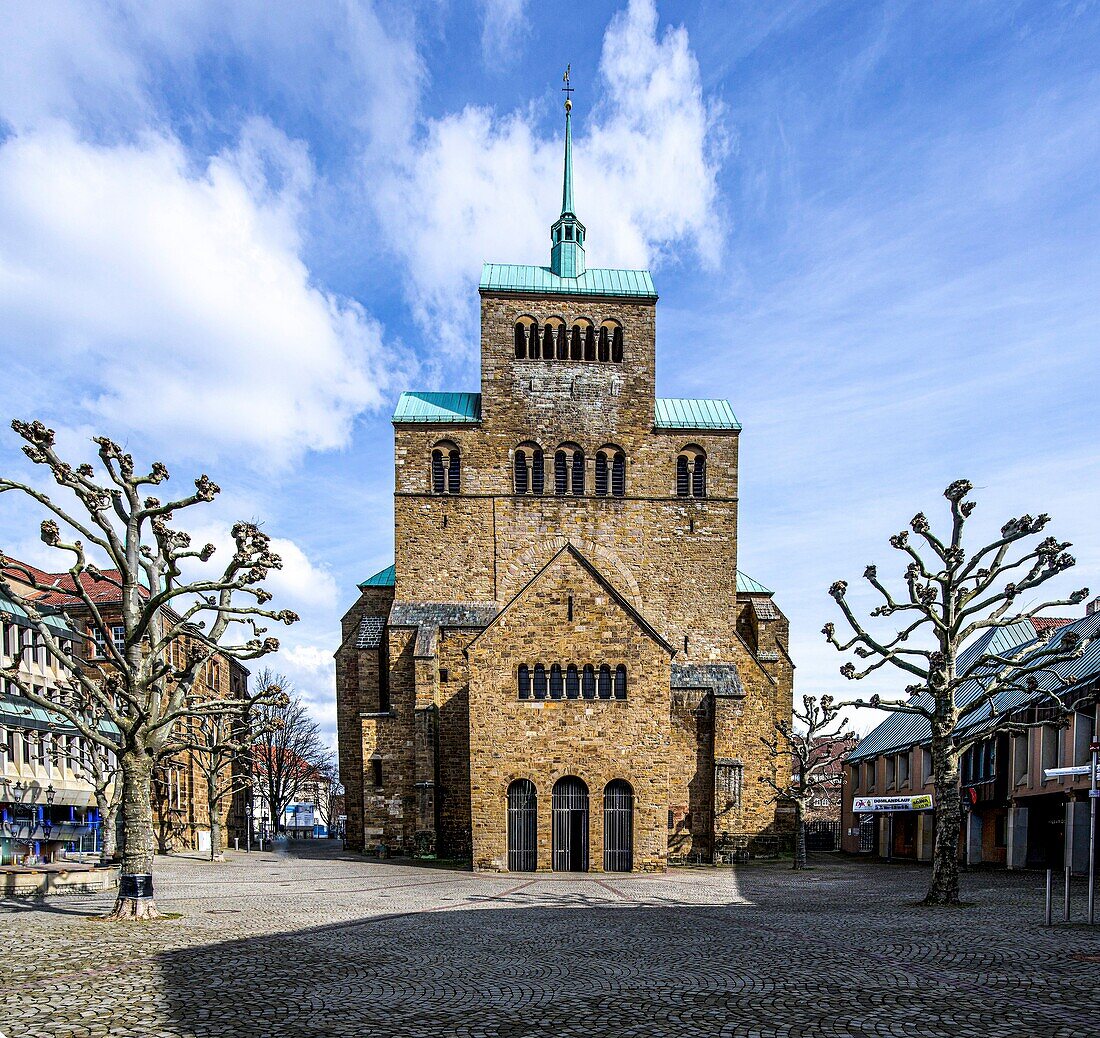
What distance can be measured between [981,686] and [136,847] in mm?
23798

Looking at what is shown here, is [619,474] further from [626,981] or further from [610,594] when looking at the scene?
[626,981]

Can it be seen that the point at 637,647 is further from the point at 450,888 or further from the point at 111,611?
the point at 111,611

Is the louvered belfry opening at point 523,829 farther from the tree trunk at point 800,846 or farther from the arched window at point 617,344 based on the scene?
the arched window at point 617,344

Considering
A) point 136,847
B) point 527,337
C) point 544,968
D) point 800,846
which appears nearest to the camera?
point 544,968

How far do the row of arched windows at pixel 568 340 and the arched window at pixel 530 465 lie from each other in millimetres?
4022

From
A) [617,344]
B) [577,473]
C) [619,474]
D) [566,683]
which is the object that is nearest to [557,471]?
[577,473]

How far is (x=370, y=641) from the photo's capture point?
40094 mm

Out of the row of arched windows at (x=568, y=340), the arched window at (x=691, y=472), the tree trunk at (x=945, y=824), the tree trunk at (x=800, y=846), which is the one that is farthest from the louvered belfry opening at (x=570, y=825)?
the row of arched windows at (x=568, y=340)

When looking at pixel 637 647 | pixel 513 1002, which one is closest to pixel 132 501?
pixel 513 1002

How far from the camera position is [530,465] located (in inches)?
1636

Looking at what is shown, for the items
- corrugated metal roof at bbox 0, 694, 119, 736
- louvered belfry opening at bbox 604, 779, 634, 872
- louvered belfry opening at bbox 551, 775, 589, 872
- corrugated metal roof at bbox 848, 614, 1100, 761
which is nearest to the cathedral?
louvered belfry opening at bbox 551, 775, 589, 872

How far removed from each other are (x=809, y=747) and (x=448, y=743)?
13938 millimetres

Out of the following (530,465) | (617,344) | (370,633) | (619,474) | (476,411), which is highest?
(617,344)

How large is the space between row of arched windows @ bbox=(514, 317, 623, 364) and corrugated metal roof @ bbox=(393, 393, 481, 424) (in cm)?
302
